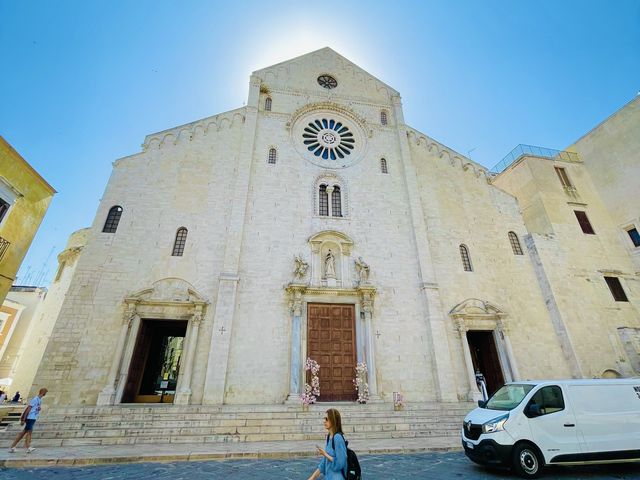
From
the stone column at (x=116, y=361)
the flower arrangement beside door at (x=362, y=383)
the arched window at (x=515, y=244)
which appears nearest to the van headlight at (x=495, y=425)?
the flower arrangement beside door at (x=362, y=383)

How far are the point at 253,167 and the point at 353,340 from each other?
31.2 ft

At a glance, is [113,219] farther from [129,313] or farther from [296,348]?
[296,348]

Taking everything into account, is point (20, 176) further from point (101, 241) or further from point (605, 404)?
point (605, 404)

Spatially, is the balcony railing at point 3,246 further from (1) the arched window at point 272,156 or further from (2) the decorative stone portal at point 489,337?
(2) the decorative stone portal at point 489,337

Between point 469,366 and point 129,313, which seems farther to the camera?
point 469,366

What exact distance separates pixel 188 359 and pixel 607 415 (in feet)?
37.8

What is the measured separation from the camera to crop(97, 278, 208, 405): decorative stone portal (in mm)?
10383

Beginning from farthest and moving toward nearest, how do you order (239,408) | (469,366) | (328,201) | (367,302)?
(328,201)
(367,302)
(469,366)
(239,408)

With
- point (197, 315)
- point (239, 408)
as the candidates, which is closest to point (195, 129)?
point (197, 315)

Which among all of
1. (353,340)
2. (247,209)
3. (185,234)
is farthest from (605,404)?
(185,234)

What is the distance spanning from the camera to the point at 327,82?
757 inches

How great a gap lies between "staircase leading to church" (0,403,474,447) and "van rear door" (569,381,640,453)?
3124mm

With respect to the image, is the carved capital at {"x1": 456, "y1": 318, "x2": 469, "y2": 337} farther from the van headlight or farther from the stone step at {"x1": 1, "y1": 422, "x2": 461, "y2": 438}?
the van headlight

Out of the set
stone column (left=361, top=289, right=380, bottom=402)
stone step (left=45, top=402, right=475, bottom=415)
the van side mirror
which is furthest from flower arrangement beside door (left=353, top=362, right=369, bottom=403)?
the van side mirror
